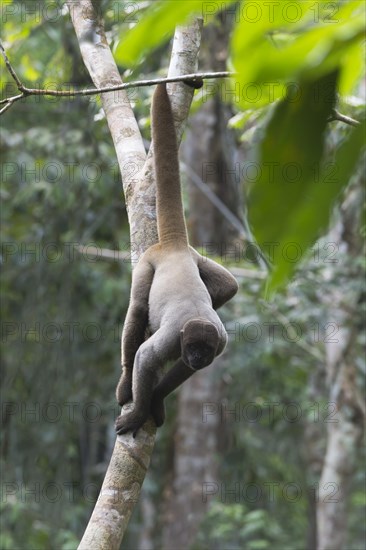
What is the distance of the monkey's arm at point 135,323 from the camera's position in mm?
4297

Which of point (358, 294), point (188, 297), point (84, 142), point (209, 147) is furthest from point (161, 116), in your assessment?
point (209, 147)

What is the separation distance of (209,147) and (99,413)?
453 cm

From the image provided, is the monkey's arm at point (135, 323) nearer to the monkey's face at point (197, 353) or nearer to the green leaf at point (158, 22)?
the monkey's face at point (197, 353)

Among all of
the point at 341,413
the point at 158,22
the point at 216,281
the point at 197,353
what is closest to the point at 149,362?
the point at 197,353

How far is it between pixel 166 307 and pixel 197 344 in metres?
0.33

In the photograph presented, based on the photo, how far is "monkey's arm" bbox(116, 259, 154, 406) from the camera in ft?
14.1

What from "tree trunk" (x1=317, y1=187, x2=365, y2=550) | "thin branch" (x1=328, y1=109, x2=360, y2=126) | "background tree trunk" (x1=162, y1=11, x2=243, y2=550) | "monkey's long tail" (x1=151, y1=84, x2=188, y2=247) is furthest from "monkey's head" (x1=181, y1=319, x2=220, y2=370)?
"background tree trunk" (x1=162, y1=11, x2=243, y2=550)

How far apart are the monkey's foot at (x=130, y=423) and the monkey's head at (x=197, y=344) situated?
0.43 m

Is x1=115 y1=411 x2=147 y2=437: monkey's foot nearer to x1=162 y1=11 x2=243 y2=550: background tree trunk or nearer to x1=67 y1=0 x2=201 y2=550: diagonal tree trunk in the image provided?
x1=67 y1=0 x2=201 y2=550: diagonal tree trunk

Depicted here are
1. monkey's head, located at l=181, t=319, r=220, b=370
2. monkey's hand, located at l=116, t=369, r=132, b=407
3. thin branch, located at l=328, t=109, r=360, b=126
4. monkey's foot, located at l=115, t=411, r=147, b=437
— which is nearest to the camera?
thin branch, located at l=328, t=109, r=360, b=126

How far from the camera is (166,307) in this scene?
4.31 m

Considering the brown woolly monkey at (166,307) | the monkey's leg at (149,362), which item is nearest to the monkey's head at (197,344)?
the brown woolly monkey at (166,307)

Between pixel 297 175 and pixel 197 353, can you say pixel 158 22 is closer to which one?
pixel 297 175

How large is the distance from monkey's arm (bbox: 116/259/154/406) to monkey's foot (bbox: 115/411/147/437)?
387 millimetres
